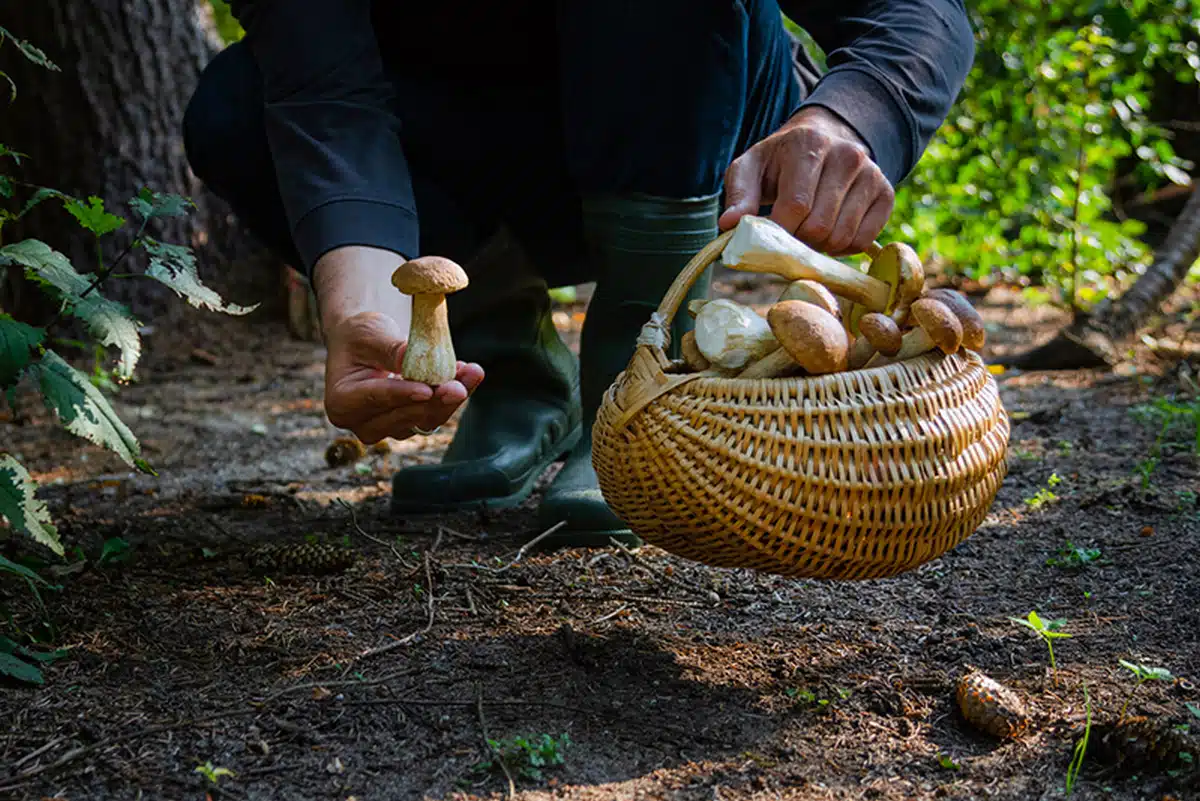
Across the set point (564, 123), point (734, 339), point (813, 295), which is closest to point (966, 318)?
point (813, 295)

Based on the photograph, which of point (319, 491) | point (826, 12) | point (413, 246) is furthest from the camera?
point (319, 491)

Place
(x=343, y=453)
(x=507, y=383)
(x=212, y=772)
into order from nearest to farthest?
(x=212, y=772) → (x=507, y=383) → (x=343, y=453)

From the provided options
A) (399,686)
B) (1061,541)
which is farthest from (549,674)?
(1061,541)

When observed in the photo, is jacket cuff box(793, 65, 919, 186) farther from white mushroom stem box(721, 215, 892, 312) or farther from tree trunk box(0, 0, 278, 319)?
tree trunk box(0, 0, 278, 319)

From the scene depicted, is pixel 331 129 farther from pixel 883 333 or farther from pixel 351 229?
pixel 883 333

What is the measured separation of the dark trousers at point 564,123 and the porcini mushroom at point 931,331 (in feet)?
2.18

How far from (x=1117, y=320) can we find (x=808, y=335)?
285cm

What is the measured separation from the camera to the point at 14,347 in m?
1.57

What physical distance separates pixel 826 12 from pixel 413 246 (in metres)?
0.86

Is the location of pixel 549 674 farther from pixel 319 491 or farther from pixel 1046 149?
pixel 1046 149

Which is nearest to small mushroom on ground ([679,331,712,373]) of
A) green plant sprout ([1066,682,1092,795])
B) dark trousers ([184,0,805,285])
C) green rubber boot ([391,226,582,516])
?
dark trousers ([184,0,805,285])

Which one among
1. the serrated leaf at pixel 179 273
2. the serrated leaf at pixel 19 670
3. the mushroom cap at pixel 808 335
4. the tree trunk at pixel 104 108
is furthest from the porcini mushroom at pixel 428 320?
the tree trunk at pixel 104 108

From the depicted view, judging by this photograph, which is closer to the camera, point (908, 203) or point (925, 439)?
point (925, 439)

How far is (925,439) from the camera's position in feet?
4.79
